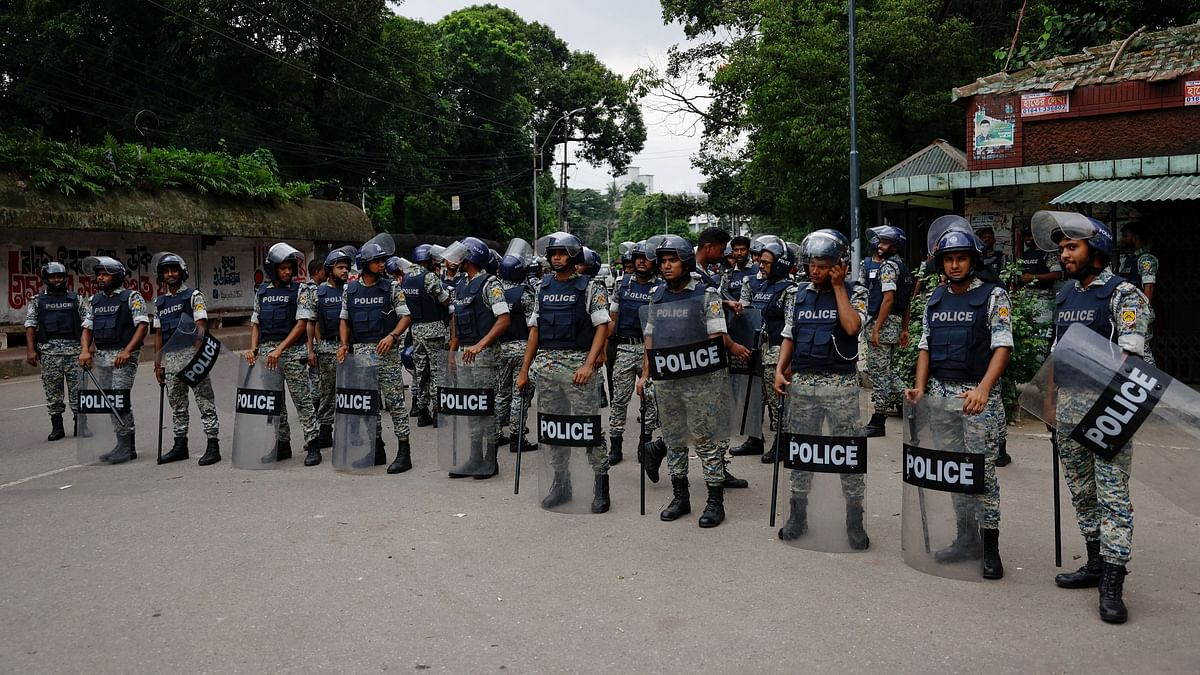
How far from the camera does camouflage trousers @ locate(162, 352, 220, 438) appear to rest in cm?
840

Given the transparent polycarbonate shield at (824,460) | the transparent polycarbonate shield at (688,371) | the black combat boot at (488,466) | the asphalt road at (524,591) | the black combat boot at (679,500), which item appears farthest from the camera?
the black combat boot at (488,466)

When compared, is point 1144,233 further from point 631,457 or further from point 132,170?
point 132,170

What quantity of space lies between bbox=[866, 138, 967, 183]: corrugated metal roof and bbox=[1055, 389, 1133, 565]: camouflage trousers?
404 inches

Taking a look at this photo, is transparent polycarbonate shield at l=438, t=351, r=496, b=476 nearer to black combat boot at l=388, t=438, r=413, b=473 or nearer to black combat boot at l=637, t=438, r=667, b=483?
black combat boot at l=388, t=438, r=413, b=473

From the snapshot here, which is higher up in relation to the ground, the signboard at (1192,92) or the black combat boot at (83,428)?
the signboard at (1192,92)

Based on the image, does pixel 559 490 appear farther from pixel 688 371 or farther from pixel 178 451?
pixel 178 451

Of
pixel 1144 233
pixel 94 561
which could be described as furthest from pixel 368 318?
pixel 1144 233

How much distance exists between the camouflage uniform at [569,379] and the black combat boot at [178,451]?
3822 millimetres

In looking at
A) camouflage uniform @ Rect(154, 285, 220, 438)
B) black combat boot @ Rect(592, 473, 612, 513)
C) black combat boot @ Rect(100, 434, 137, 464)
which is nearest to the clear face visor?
black combat boot @ Rect(592, 473, 612, 513)

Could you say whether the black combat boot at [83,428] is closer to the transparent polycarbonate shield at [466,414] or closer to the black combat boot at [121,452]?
the black combat boot at [121,452]

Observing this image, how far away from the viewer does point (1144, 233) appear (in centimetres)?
1191

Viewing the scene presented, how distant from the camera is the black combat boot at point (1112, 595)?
14.3 ft

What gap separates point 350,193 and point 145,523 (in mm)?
31375

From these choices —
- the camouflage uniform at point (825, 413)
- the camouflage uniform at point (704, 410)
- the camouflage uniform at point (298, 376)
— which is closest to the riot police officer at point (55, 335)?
the camouflage uniform at point (298, 376)
